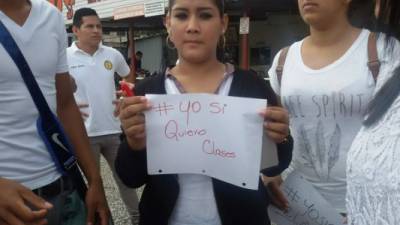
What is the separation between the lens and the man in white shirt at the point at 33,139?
1.62m

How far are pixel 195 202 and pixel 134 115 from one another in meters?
0.39

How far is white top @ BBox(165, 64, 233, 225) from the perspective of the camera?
174cm

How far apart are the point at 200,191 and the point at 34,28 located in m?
0.89

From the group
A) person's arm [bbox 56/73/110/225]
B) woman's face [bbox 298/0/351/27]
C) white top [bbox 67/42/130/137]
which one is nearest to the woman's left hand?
woman's face [bbox 298/0/351/27]

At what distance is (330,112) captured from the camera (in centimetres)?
201

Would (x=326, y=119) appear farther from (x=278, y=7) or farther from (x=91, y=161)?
(x=278, y=7)

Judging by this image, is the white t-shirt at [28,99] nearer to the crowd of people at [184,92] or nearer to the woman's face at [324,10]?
the crowd of people at [184,92]

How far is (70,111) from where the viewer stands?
2.12 m

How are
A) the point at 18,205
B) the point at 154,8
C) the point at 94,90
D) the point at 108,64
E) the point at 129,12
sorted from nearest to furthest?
the point at 18,205
the point at 94,90
the point at 108,64
the point at 154,8
the point at 129,12

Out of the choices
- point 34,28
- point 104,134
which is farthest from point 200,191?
point 104,134

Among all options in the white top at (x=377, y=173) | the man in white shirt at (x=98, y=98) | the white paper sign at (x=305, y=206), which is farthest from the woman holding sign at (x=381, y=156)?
the man in white shirt at (x=98, y=98)

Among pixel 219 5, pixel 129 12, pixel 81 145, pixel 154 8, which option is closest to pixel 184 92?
pixel 219 5

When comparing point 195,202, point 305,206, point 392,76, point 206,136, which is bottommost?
point 305,206

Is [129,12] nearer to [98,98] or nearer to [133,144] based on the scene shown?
[98,98]
